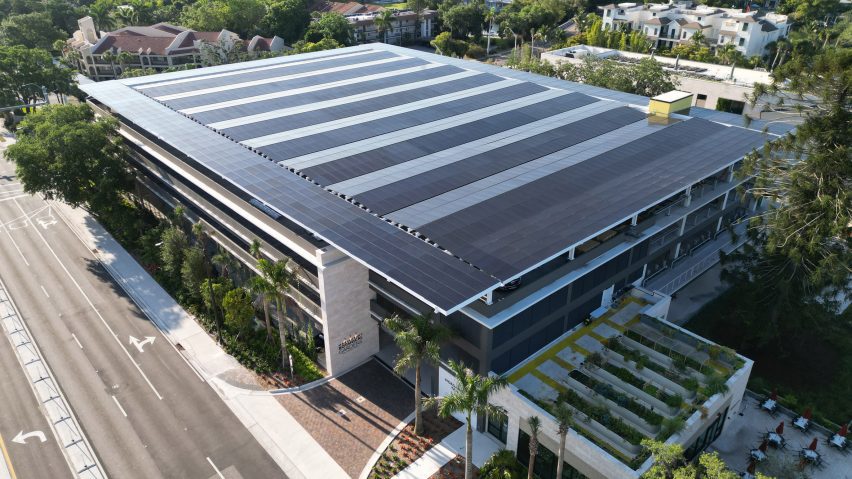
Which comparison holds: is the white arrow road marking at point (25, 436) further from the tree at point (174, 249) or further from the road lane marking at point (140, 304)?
the tree at point (174, 249)

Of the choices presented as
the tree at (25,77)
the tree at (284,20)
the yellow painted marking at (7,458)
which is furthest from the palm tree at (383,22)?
the yellow painted marking at (7,458)

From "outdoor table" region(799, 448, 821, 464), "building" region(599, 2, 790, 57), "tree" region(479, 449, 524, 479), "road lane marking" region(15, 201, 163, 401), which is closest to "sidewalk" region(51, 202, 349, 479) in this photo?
"road lane marking" region(15, 201, 163, 401)

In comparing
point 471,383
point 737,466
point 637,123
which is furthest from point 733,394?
point 637,123

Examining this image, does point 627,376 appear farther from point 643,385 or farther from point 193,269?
point 193,269

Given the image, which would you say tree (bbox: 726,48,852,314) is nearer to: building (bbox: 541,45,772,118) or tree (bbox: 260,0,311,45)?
building (bbox: 541,45,772,118)

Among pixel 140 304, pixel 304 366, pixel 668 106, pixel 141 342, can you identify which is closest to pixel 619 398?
pixel 304 366
